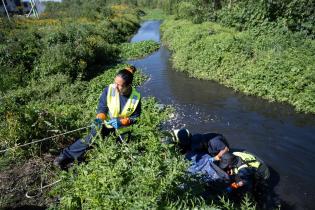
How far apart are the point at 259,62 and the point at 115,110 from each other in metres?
8.63

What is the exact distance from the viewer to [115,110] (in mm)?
5438

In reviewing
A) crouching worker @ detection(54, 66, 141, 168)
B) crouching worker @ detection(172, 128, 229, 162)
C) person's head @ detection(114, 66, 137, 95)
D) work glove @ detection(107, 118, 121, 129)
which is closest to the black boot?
crouching worker @ detection(54, 66, 141, 168)

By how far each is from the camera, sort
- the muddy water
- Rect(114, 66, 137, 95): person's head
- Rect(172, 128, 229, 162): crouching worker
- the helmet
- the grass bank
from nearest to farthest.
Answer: Rect(114, 66, 137, 95): person's head, Rect(172, 128, 229, 162): crouching worker, the helmet, the muddy water, the grass bank

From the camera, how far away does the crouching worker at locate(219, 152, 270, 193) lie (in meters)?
5.94

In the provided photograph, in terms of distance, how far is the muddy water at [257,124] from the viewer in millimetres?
7031

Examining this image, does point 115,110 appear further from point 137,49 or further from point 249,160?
point 137,49

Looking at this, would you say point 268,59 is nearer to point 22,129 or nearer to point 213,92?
point 213,92

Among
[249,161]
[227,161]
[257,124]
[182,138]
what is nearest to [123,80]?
[182,138]

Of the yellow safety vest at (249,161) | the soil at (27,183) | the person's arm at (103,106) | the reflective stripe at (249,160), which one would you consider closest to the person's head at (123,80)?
the person's arm at (103,106)

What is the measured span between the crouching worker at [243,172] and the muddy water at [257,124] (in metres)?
0.68

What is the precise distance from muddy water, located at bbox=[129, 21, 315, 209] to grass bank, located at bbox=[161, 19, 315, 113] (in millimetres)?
465

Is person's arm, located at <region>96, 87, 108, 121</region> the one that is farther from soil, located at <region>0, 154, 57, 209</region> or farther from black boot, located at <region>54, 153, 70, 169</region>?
soil, located at <region>0, 154, 57, 209</region>

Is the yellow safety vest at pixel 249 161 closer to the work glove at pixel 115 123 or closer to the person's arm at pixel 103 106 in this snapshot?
the work glove at pixel 115 123

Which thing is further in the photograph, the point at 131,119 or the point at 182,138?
the point at 182,138
